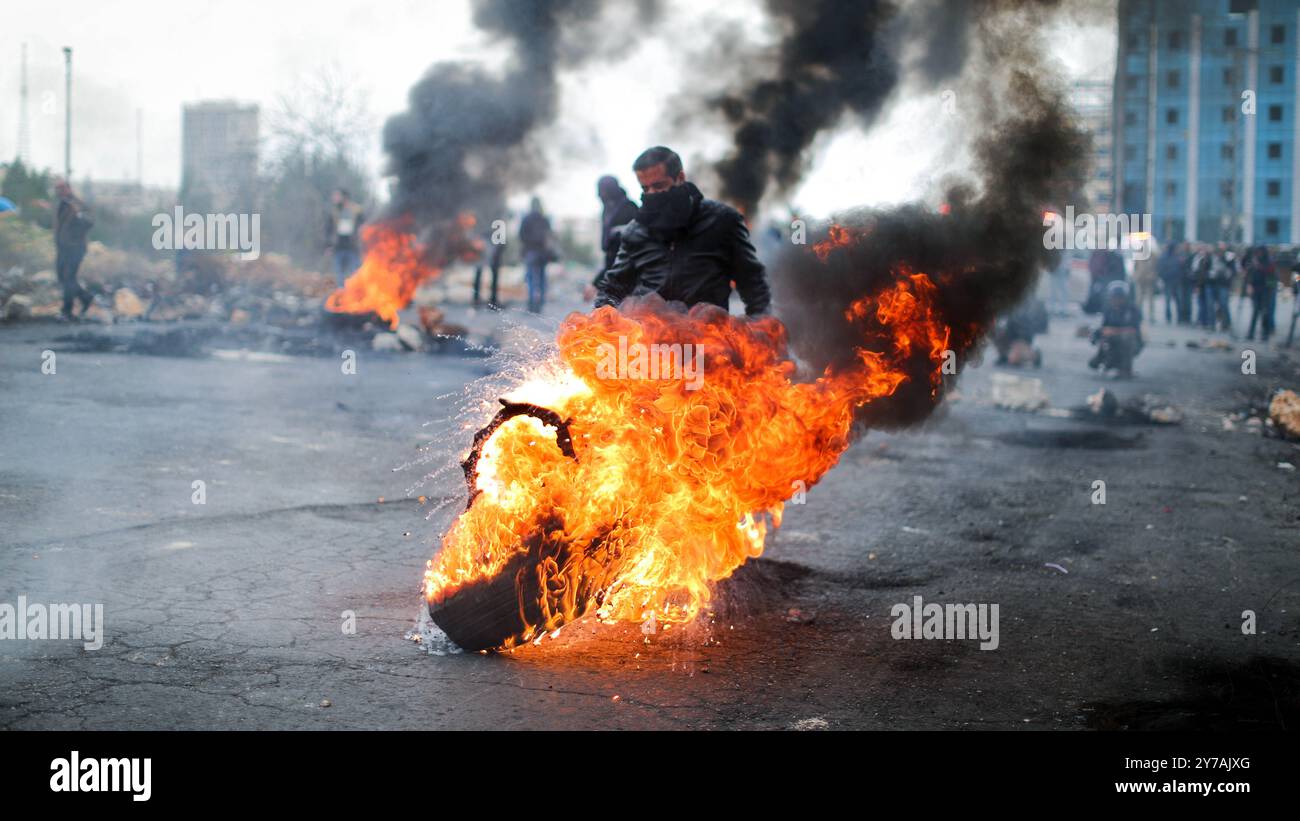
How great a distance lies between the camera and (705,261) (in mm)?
6117

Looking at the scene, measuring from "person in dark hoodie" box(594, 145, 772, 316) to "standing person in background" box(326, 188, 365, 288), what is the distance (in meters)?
13.3

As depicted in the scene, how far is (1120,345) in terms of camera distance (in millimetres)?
15820

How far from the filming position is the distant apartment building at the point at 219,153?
3408cm

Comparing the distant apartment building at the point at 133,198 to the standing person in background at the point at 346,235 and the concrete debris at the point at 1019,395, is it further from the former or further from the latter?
the concrete debris at the point at 1019,395

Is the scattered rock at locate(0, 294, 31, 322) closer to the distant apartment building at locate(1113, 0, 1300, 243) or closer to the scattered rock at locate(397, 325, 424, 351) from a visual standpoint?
the scattered rock at locate(397, 325, 424, 351)

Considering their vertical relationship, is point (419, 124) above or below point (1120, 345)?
above

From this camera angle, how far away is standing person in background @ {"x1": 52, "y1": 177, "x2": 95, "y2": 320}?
16875mm

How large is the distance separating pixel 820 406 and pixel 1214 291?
21.8 m

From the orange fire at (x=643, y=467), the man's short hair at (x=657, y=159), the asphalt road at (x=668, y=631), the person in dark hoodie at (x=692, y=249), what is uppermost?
the man's short hair at (x=657, y=159)

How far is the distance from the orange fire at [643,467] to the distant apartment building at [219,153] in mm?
29903

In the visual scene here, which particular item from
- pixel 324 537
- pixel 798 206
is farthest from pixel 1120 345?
pixel 324 537

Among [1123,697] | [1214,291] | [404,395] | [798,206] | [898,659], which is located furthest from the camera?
[1214,291]

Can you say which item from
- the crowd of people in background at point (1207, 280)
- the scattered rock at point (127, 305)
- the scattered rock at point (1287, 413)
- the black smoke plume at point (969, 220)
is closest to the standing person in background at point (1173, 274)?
the crowd of people in background at point (1207, 280)
